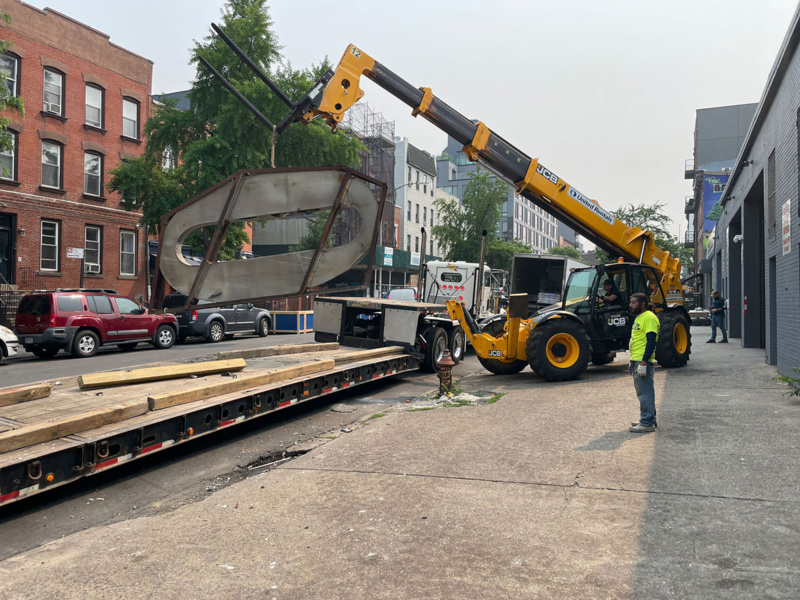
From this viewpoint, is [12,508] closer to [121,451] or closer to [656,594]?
[121,451]

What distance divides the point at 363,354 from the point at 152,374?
4.14 m

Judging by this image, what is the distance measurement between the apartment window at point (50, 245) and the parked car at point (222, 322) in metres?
8.13

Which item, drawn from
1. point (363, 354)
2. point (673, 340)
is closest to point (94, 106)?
point (363, 354)

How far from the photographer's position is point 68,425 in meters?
5.46

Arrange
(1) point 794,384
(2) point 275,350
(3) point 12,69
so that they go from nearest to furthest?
1. (1) point 794,384
2. (2) point 275,350
3. (3) point 12,69

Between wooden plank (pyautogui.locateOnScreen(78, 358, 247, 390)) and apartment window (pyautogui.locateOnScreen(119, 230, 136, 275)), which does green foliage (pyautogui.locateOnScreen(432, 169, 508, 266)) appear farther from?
wooden plank (pyautogui.locateOnScreen(78, 358, 247, 390))

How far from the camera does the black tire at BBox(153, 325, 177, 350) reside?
19.7 m

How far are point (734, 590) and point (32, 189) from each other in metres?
28.1

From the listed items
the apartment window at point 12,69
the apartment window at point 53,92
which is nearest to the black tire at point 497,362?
the apartment window at point 12,69

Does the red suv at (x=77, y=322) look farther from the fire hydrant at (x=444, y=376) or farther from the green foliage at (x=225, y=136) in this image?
the fire hydrant at (x=444, y=376)

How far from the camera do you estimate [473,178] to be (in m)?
50.7

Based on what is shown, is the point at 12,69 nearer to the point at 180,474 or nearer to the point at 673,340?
the point at 180,474

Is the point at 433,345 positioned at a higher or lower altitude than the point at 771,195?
lower

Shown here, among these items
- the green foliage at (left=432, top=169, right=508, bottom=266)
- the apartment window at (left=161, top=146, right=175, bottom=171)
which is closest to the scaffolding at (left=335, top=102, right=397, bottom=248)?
the green foliage at (left=432, top=169, right=508, bottom=266)
